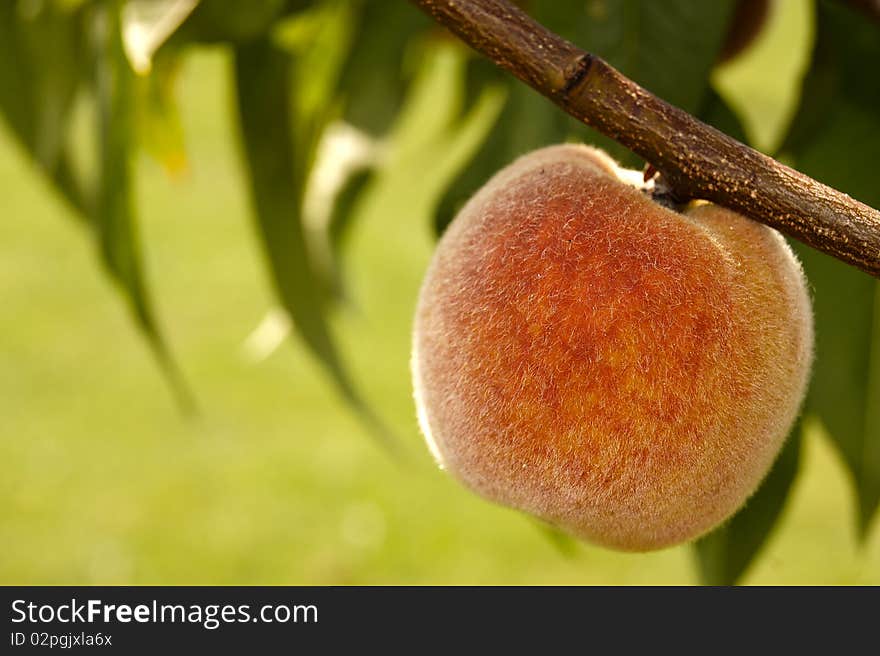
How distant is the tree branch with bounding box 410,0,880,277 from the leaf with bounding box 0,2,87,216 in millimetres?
676

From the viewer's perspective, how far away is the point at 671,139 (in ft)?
1.63

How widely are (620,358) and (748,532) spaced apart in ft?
1.35

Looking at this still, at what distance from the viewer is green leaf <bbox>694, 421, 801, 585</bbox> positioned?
89 centimetres

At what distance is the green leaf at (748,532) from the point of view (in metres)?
0.89

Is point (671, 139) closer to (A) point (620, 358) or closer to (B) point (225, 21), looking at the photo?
(A) point (620, 358)

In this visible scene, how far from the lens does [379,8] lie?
3.63 feet

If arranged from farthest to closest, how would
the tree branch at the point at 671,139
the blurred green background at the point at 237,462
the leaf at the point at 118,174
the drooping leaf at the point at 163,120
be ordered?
1. the blurred green background at the point at 237,462
2. the drooping leaf at the point at 163,120
3. the leaf at the point at 118,174
4. the tree branch at the point at 671,139

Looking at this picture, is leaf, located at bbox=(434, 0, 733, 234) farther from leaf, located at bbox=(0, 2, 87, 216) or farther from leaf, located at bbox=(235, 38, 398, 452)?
leaf, located at bbox=(0, 2, 87, 216)

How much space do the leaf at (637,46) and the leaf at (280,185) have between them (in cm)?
33

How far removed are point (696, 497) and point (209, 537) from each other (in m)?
2.18

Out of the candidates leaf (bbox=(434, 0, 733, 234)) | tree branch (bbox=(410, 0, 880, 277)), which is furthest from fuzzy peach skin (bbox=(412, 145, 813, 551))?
leaf (bbox=(434, 0, 733, 234))

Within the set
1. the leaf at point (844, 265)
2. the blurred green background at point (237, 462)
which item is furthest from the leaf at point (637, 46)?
the blurred green background at point (237, 462)

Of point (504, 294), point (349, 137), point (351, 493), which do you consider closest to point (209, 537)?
point (351, 493)

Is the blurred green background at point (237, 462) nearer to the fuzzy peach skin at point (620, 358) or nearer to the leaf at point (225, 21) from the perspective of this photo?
the leaf at point (225, 21)
